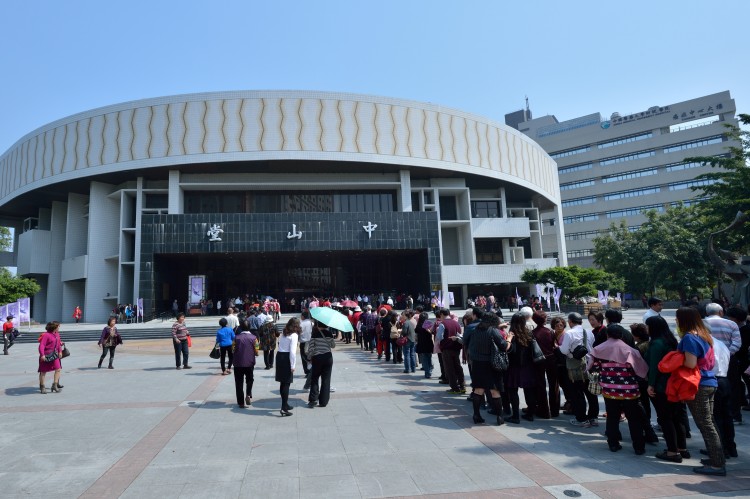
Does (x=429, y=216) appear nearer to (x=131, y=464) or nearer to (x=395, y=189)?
(x=395, y=189)

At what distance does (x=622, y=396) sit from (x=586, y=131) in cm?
7025

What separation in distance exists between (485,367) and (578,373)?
1.36 meters

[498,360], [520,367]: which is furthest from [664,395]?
[498,360]

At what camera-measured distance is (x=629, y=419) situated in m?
5.33

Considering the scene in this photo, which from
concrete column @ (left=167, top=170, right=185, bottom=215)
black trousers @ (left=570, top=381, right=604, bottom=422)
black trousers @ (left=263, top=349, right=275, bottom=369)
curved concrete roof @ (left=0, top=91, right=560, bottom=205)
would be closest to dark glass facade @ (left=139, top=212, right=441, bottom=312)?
concrete column @ (left=167, top=170, right=185, bottom=215)

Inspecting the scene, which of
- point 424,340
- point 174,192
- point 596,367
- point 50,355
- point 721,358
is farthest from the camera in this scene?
point 174,192

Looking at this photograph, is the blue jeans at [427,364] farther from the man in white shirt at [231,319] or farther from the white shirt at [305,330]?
the man in white shirt at [231,319]

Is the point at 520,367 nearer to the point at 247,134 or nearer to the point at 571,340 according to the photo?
the point at 571,340

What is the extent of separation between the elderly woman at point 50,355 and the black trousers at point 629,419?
A: 1070 centimetres

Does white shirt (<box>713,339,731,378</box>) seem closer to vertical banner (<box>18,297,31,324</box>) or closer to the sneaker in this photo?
the sneaker

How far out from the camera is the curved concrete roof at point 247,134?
33656 millimetres

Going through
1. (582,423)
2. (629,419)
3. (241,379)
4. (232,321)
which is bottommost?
(582,423)

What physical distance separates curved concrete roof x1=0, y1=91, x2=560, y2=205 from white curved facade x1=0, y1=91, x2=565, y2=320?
0.09 meters

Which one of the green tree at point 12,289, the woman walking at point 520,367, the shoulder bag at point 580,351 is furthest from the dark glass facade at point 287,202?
the shoulder bag at point 580,351
